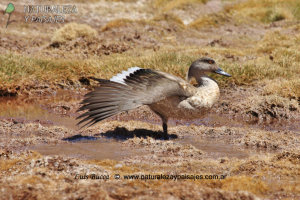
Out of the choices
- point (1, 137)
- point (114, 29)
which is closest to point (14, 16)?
point (114, 29)

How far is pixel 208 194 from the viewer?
14.4 ft

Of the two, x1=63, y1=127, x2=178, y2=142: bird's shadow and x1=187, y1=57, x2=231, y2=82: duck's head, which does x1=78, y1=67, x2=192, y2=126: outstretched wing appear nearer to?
x1=187, y1=57, x2=231, y2=82: duck's head

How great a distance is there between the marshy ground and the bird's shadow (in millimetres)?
18

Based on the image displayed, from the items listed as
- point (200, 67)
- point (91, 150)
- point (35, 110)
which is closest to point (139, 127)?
point (200, 67)

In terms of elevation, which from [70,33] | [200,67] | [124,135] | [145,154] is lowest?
[145,154]

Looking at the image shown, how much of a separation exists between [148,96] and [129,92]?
278mm

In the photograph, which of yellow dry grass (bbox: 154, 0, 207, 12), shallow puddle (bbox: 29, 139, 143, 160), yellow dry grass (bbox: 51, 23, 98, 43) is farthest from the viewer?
yellow dry grass (bbox: 154, 0, 207, 12)

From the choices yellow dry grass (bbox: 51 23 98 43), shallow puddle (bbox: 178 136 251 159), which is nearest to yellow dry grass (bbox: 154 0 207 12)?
yellow dry grass (bbox: 51 23 98 43)

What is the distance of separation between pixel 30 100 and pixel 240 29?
18080 millimetres

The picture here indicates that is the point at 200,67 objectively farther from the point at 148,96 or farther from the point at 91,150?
the point at 91,150

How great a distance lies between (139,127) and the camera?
8.54m

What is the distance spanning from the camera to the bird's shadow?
25.4ft

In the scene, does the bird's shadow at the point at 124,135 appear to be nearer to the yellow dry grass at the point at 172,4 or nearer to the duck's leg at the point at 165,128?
the duck's leg at the point at 165,128

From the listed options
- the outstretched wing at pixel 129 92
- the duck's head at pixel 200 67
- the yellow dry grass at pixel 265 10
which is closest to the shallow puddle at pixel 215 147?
the outstretched wing at pixel 129 92
